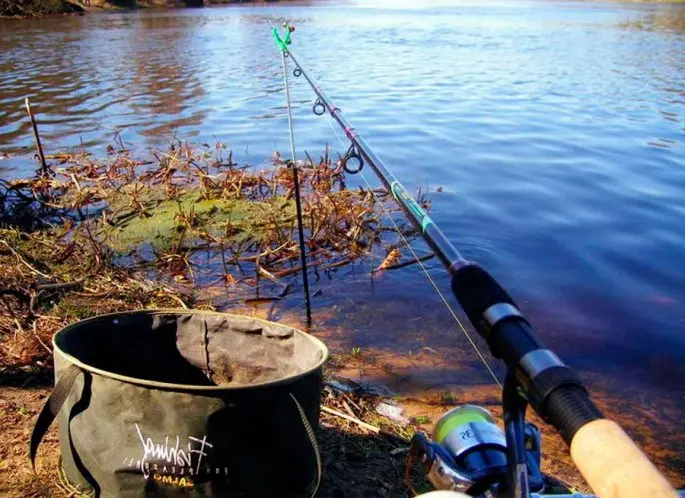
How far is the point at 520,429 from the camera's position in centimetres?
142

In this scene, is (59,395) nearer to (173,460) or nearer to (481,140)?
(173,460)

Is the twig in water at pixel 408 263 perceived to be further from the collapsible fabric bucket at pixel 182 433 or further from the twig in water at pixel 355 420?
the collapsible fabric bucket at pixel 182 433

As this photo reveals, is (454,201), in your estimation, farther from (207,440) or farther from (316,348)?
(207,440)

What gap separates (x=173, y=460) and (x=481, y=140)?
8.57m

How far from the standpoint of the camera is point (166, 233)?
19.7 feet

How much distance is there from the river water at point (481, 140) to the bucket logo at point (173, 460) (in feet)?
6.93

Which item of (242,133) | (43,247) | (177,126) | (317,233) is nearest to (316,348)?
(317,233)

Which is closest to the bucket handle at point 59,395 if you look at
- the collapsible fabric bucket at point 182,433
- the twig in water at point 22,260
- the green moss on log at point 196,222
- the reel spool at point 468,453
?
the collapsible fabric bucket at point 182,433

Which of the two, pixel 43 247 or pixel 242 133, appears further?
pixel 242 133

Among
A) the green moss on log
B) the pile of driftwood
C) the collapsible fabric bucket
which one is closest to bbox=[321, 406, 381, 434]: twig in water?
the collapsible fabric bucket

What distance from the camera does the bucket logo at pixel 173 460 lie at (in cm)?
199

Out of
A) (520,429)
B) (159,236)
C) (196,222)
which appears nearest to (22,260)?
(159,236)

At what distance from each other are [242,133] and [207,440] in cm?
880

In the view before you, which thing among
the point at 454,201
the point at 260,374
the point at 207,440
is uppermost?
the point at 207,440
